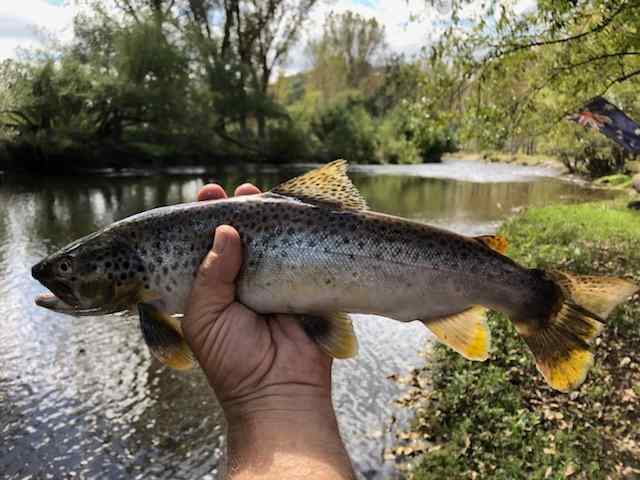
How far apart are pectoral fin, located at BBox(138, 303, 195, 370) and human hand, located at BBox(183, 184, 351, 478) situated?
0.21 feet

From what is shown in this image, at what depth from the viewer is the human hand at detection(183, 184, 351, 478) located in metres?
2.58

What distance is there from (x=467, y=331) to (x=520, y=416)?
146 inches

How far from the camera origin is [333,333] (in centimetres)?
292

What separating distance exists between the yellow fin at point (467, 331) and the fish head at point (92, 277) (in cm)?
171

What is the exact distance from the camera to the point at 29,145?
120ft

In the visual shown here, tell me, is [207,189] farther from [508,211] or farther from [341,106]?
[341,106]

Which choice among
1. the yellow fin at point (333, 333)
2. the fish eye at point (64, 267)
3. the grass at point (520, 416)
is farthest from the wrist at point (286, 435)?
the grass at point (520, 416)

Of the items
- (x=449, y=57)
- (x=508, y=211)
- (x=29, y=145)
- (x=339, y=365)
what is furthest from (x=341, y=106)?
(x=339, y=365)

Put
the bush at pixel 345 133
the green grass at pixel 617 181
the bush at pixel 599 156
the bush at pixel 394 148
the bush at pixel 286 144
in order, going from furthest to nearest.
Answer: the bush at pixel 394 148
the bush at pixel 345 133
the bush at pixel 286 144
the bush at pixel 599 156
the green grass at pixel 617 181

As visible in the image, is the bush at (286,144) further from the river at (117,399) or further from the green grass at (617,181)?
the river at (117,399)

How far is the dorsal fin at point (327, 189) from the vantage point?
10.2ft

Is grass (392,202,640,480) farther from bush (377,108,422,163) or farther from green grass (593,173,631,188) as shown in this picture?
bush (377,108,422,163)

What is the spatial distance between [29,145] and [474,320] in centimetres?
3971

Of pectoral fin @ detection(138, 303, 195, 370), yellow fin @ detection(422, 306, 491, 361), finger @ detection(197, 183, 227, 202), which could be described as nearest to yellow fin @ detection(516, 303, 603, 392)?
yellow fin @ detection(422, 306, 491, 361)
